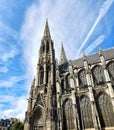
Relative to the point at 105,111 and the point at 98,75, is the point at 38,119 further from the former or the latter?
the point at 98,75

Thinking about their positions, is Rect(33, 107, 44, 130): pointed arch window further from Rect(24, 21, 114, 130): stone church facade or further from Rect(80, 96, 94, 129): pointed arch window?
Rect(80, 96, 94, 129): pointed arch window

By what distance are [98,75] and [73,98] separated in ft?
23.6

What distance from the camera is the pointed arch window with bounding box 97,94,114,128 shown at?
789 inches

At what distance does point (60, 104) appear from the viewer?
24.8 meters

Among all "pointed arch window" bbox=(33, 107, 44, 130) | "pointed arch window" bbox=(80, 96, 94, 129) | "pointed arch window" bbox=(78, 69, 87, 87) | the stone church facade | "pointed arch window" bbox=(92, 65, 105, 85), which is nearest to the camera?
the stone church facade

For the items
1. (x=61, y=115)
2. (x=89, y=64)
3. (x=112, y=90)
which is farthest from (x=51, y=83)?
(x=112, y=90)

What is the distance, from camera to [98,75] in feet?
86.3

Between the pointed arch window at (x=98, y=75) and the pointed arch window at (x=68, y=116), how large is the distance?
6.69 metres

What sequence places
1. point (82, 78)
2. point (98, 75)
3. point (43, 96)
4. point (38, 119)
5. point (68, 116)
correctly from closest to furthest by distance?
point (68, 116), point (38, 119), point (98, 75), point (43, 96), point (82, 78)

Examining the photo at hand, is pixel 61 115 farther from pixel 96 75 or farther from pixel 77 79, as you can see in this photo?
pixel 96 75

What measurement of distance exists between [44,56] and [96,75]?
1372 cm

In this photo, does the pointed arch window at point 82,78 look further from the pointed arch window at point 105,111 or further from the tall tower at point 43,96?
the tall tower at point 43,96

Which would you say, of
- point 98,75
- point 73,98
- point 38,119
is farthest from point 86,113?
point 38,119

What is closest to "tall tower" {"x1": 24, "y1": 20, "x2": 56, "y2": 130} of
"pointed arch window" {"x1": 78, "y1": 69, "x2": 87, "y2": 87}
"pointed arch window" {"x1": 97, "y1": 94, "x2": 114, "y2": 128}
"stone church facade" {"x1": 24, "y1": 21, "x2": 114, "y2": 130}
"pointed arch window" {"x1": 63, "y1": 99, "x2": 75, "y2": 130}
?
"stone church facade" {"x1": 24, "y1": 21, "x2": 114, "y2": 130}
